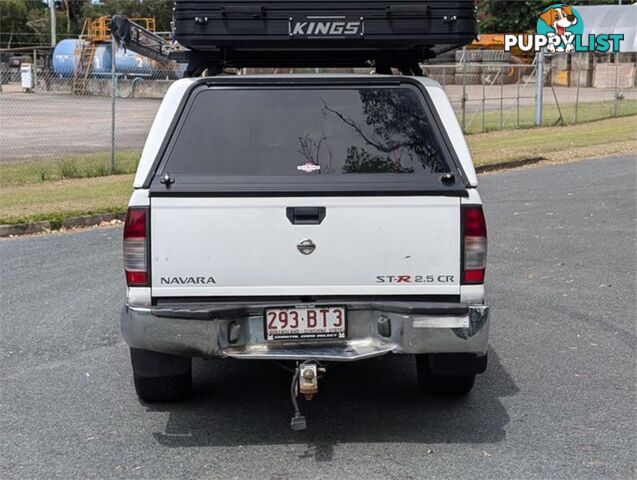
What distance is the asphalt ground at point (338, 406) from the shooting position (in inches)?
172

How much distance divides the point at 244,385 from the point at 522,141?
17.7 meters

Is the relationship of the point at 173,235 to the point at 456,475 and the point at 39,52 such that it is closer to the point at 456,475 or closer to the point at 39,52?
the point at 456,475

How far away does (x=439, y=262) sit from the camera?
4.50 m

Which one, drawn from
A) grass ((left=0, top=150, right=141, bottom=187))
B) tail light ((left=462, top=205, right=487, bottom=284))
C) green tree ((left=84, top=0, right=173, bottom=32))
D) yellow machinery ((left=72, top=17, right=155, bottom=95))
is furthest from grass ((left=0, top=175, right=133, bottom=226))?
green tree ((left=84, top=0, right=173, bottom=32))

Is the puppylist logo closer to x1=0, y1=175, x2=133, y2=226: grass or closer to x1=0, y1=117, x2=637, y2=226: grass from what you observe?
x1=0, y1=117, x2=637, y2=226: grass

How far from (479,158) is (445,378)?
1371cm

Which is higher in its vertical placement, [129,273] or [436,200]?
[436,200]

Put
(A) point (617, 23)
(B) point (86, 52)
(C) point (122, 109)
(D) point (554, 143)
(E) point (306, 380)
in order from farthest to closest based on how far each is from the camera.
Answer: (A) point (617, 23) → (B) point (86, 52) → (C) point (122, 109) → (D) point (554, 143) → (E) point (306, 380)

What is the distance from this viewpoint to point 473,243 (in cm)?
451

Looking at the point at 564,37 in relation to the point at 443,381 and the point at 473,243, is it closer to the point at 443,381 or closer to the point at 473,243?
the point at 443,381

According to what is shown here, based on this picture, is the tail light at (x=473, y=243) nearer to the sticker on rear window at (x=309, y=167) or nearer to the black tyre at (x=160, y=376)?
the sticker on rear window at (x=309, y=167)

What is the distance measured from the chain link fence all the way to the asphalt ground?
9.47 meters

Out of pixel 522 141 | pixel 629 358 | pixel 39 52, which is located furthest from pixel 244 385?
pixel 39 52

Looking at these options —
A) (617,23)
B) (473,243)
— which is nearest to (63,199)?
(473,243)
